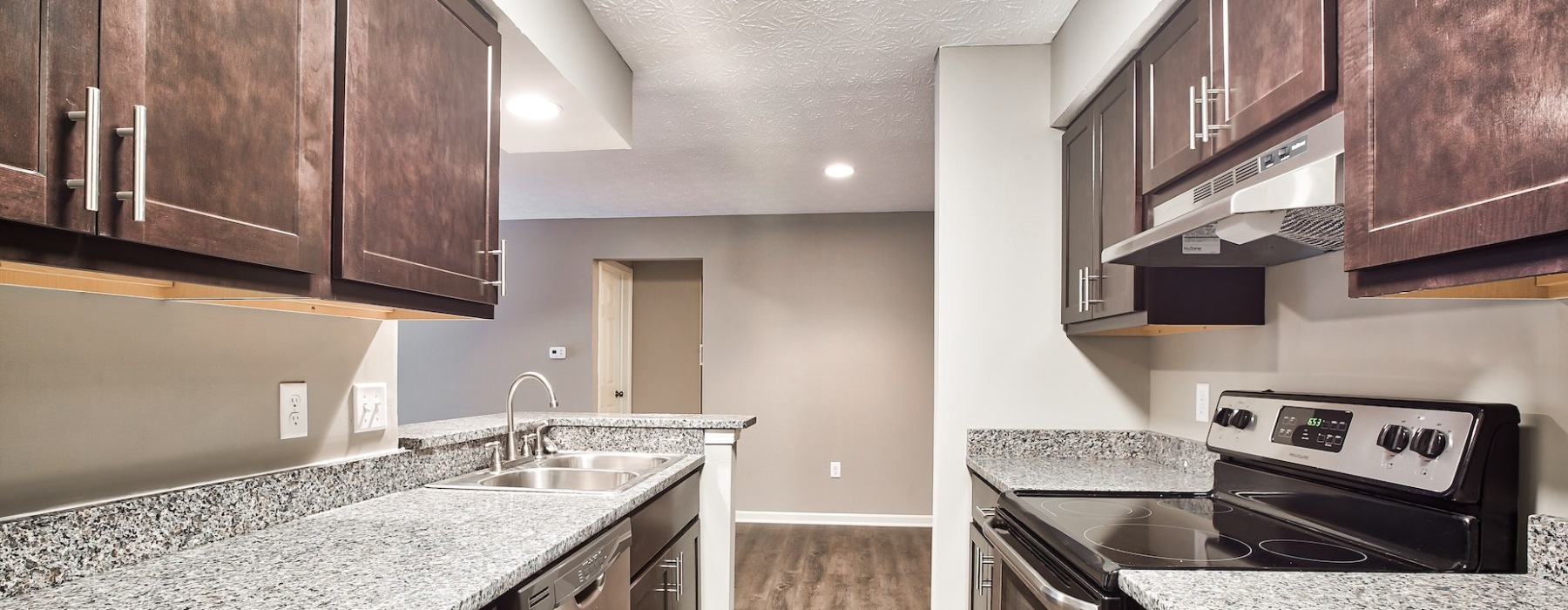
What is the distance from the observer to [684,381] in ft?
20.0

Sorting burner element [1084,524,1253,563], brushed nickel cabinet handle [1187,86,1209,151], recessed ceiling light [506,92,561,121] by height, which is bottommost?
burner element [1084,524,1253,563]

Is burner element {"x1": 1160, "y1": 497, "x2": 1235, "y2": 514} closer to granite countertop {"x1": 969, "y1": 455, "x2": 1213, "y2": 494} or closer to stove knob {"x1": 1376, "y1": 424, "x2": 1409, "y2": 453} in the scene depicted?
granite countertop {"x1": 969, "y1": 455, "x2": 1213, "y2": 494}

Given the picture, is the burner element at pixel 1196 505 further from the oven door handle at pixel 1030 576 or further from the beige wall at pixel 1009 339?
the beige wall at pixel 1009 339

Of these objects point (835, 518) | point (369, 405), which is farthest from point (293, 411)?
point (835, 518)

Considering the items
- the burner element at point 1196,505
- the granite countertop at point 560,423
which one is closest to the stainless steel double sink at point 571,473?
the granite countertop at point 560,423

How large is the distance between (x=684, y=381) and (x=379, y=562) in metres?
4.95

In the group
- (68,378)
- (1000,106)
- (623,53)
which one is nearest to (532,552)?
(68,378)

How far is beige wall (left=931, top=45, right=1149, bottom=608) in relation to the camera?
2449 millimetres

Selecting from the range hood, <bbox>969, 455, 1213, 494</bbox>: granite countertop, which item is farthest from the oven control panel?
the range hood

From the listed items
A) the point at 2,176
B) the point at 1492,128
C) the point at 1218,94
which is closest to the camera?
the point at 2,176

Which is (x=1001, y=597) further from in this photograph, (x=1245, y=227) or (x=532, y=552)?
(x=532, y=552)

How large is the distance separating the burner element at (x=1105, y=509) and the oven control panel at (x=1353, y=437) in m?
0.29

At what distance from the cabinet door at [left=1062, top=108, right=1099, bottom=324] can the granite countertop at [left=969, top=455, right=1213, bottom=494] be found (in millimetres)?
444

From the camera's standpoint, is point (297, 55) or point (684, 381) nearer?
point (297, 55)
